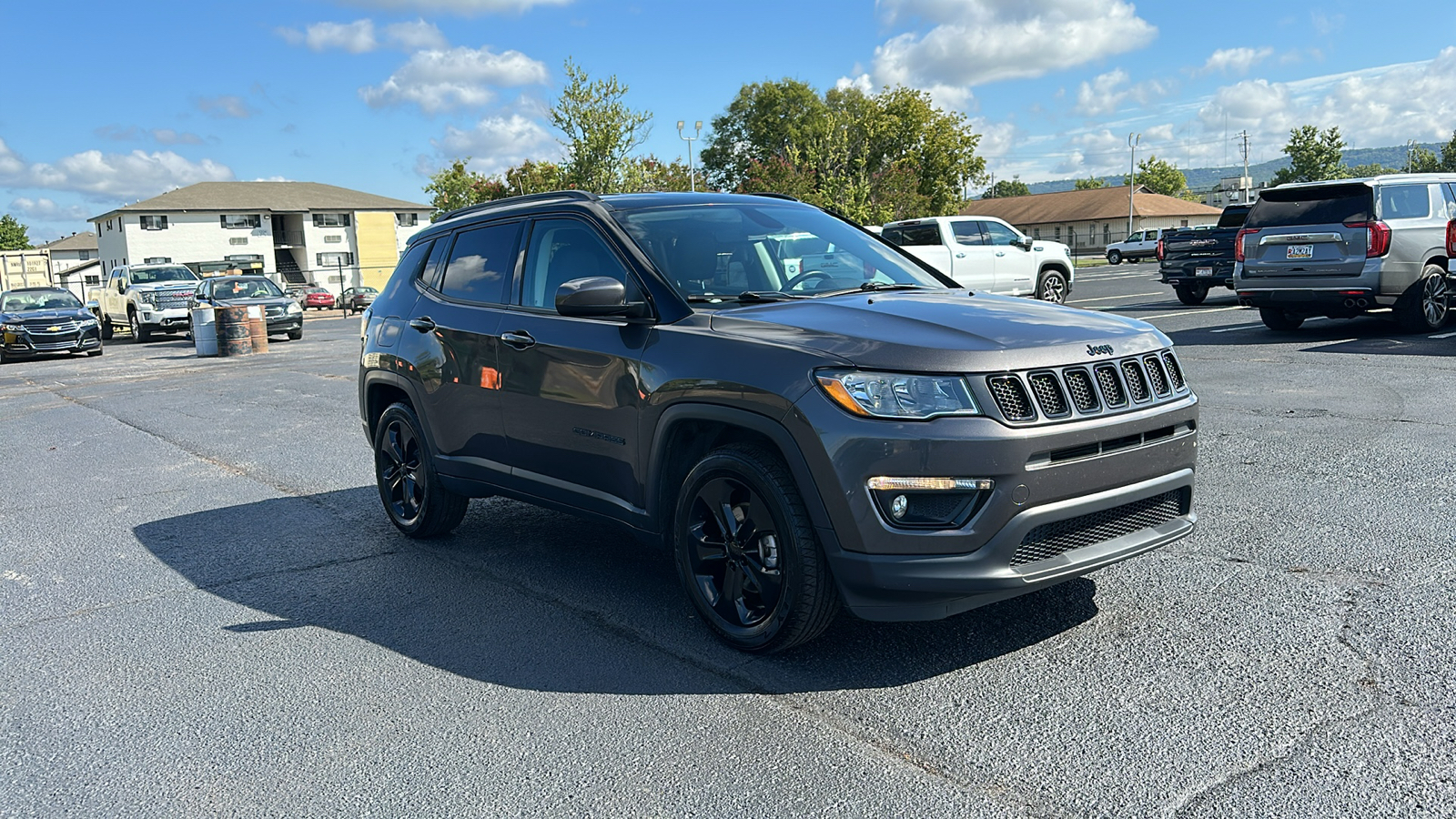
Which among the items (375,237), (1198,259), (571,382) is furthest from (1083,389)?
(375,237)

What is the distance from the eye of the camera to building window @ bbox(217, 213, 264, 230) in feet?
261

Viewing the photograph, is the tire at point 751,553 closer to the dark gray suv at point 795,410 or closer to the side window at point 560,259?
the dark gray suv at point 795,410

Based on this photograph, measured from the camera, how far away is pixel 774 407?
373 centimetres

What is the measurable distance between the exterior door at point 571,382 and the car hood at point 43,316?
74.1 feet

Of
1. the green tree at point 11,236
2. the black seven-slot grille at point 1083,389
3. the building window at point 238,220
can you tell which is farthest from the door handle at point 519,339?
the green tree at point 11,236

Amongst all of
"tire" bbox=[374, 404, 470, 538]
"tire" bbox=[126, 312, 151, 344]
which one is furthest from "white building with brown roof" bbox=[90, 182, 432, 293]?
"tire" bbox=[374, 404, 470, 538]

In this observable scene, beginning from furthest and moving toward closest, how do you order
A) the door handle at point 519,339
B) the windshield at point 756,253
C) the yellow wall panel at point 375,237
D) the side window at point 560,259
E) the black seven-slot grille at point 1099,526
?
the yellow wall panel at point 375,237, the door handle at point 519,339, the side window at point 560,259, the windshield at point 756,253, the black seven-slot grille at point 1099,526

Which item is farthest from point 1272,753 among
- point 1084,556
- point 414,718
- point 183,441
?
point 183,441

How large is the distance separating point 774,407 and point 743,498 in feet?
1.47

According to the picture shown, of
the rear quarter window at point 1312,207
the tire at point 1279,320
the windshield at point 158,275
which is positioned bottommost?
the tire at point 1279,320

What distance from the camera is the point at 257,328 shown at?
2261 cm

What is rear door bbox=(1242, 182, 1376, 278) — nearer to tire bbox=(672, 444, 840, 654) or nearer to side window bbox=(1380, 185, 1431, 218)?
side window bbox=(1380, 185, 1431, 218)

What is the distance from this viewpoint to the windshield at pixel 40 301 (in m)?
24.6

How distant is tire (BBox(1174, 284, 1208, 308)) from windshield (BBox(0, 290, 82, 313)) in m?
23.3
